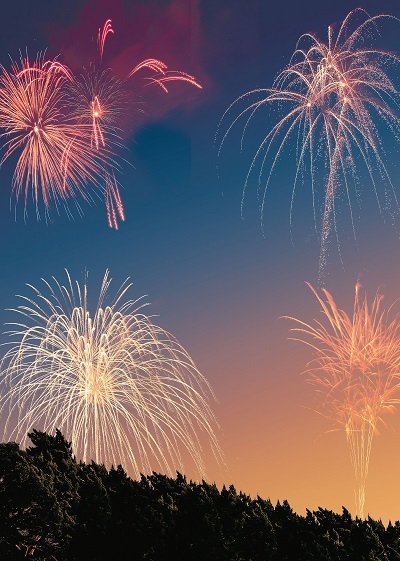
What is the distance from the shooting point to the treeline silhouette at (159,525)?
1781 inches

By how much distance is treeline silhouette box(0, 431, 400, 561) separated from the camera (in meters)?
45.2

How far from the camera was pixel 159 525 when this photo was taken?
4569cm

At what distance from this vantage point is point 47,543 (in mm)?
50656

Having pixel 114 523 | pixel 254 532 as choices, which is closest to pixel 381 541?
pixel 254 532

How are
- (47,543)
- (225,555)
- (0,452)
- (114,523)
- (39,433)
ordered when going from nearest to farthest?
(225,555) → (114,523) → (47,543) → (0,452) → (39,433)

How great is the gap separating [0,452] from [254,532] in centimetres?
2048

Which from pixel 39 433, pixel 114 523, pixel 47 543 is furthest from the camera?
pixel 39 433

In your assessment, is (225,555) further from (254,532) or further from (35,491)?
(35,491)

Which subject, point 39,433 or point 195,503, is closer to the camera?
point 195,503

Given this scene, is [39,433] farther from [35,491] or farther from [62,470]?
[35,491]

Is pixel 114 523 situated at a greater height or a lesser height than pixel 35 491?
lesser

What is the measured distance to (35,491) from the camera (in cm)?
5078

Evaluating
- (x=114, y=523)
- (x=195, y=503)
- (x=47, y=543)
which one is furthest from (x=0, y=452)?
(x=195, y=503)

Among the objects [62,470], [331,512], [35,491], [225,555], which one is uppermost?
[62,470]
